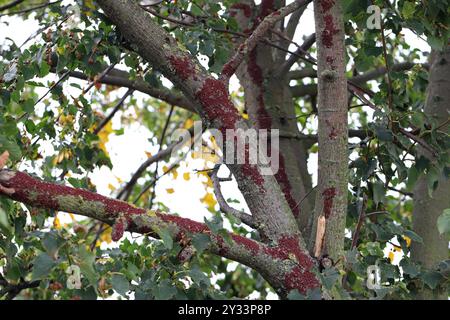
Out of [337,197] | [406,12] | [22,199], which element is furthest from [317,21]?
[22,199]

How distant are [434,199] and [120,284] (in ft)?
6.61

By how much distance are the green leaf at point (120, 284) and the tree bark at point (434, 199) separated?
1.69m

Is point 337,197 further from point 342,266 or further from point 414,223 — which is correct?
point 414,223

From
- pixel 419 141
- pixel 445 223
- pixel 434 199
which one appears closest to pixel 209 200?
pixel 434 199

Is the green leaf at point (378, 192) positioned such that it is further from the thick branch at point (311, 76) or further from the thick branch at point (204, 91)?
the thick branch at point (311, 76)

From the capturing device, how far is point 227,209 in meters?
2.54

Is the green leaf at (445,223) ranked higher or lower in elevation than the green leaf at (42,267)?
higher

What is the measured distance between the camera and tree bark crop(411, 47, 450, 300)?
350 centimetres

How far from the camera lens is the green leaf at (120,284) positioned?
6.49 feet

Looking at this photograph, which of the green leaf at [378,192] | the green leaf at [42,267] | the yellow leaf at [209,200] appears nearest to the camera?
the green leaf at [42,267]

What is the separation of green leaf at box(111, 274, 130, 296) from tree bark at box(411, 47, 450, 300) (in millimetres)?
1690

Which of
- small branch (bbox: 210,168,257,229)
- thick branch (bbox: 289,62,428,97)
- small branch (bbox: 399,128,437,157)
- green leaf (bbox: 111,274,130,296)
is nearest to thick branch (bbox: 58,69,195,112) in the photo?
thick branch (bbox: 289,62,428,97)

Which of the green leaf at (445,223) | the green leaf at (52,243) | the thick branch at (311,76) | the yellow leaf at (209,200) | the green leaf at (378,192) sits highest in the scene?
the thick branch at (311,76)

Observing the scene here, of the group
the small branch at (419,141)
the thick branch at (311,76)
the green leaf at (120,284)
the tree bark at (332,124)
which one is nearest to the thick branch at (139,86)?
the thick branch at (311,76)
